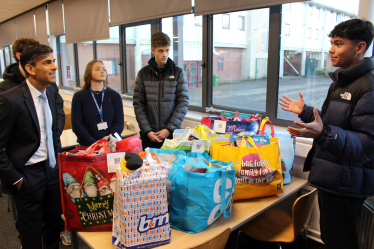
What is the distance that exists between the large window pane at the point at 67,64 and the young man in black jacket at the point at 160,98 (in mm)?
4419

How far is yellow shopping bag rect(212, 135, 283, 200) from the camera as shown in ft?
5.28

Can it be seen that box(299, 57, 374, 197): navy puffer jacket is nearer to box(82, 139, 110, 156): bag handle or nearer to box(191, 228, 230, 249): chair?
box(191, 228, 230, 249): chair

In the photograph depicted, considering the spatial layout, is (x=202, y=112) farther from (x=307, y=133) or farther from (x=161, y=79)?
(x=307, y=133)

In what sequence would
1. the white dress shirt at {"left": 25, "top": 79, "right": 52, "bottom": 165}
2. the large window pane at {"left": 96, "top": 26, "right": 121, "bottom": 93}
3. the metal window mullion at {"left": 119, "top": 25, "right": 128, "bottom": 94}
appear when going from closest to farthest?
1. the white dress shirt at {"left": 25, "top": 79, "right": 52, "bottom": 165}
2. the metal window mullion at {"left": 119, "top": 25, "right": 128, "bottom": 94}
3. the large window pane at {"left": 96, "top": 26, "right": 121, "bottom": 93}

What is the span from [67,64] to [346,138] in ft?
22.1

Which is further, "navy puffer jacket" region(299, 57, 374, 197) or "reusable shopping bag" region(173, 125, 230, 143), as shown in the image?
"reusable shopping bag" region(173, 125, 230, 143)

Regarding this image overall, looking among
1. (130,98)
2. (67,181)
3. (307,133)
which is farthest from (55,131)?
(130,98)

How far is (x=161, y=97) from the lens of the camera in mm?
2543

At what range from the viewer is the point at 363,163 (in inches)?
53.6

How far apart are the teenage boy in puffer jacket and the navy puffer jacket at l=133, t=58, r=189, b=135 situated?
1.36 meters

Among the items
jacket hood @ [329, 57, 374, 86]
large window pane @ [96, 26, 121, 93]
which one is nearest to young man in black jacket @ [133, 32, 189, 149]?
jacket hood @ [329, 57, 374, 86]

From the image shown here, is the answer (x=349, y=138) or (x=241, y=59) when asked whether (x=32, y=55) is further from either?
(x=241, y=59)

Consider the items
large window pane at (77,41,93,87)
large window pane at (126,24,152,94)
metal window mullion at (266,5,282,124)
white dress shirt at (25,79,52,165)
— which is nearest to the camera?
A: white dress shirt at (25,79,52,165)

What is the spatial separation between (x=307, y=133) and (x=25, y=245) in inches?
71.5
